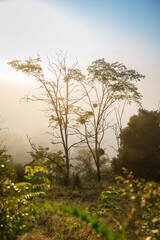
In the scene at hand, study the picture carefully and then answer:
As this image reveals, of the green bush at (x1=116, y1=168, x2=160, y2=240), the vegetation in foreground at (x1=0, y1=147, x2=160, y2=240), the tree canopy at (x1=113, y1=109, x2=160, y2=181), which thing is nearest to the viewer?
the vegetation in foreground at (x1=0, y1=147, x2=160, y2=240)

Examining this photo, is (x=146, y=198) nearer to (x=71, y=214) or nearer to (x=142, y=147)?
(x=71, y=214)

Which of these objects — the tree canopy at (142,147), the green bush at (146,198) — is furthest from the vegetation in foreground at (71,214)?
the tree canopy at (142,147)

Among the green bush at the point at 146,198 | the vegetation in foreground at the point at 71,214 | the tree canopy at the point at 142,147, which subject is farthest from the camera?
the tree canopy at the point at 142,147

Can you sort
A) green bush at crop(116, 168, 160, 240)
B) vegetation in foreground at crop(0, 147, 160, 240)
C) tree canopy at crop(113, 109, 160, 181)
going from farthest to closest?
tree canopy at crop(113, 109, 160, 181) < green bush at crop(116, 168, 160, 240) < vegetation in foreground at crop(0, 147, 160, 240)

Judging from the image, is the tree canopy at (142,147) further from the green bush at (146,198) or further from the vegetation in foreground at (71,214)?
the green bush at (146,198)

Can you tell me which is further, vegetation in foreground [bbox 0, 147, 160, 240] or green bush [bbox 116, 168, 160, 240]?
green bush [bbox 116, 168, 160, 240]

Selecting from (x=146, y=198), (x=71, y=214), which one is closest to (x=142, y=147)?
(x=146, y=198)

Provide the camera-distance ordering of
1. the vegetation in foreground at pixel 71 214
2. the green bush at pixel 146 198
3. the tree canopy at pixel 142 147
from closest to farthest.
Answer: the vegetation in foreground at pixel 71 214, the green bush at pixel 146 198, the tree canopy at pixel 142 147

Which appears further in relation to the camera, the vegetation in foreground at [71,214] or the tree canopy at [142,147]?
the tree canopy at [142,147]

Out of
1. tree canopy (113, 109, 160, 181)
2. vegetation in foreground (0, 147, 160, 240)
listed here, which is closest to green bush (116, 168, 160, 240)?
vegetation in foreground (0, 147, 160, 240)

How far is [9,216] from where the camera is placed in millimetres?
2502

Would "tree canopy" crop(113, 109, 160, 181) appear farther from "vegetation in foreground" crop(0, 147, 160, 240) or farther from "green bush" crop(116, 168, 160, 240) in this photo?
"green bush" crop(116, 168, 160, 240)

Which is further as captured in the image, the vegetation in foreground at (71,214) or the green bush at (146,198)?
the green bush at (146,198)

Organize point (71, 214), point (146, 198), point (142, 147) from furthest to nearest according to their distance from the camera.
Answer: point (142, 147), point (146, 198), point (71, 214)
